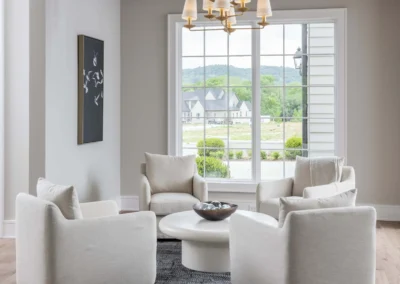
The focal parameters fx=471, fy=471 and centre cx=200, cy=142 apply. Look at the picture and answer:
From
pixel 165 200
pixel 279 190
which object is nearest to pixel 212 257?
pixel 165 200

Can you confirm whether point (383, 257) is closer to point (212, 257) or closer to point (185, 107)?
point (212, 257)

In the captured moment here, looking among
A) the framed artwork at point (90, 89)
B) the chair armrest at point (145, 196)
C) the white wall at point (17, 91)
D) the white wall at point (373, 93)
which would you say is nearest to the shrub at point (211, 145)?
the framed artwork at point (90, 89)

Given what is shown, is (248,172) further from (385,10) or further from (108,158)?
(385,10)

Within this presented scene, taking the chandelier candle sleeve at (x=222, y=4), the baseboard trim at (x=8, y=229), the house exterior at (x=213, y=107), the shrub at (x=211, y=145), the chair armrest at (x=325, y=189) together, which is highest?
the chandelier candle sleeve at (x=222, y=4)

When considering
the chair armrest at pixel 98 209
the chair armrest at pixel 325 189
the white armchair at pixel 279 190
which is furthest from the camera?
the white armchair at pixel 279 190

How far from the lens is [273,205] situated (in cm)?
466

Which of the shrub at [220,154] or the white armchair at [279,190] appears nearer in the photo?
the white armchair at [279,190]

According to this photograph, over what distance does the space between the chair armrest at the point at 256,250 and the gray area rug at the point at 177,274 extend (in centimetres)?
41

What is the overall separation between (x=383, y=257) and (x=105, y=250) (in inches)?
106

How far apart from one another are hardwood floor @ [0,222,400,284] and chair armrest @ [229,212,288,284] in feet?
3.91

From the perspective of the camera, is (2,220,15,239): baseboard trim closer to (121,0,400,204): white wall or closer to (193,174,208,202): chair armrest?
(193,174,208,202): chair armrest

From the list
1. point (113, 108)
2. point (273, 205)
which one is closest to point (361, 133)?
point (273, 205)

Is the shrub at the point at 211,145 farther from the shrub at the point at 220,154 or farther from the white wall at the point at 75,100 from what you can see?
the white wall at the point at 75,100

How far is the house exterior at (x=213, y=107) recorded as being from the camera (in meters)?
6.33
